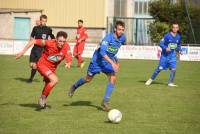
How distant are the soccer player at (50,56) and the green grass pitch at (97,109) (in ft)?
1.49

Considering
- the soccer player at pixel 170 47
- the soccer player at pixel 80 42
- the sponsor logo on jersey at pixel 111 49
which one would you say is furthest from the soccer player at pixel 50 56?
the soccer player at pixel 80 42

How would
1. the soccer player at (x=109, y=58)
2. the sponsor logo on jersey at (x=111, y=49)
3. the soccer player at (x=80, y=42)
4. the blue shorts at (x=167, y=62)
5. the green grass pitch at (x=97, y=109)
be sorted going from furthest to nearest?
1. the soccer player at (x=80, y=42)
2. the blue shorts at (x=167, y=62)
3. the sponsor logo on jersey at (x=111, y=49)
4. the soccer player at (x=109, y=58)
5. the green grass pitch at (x=97, y=109)

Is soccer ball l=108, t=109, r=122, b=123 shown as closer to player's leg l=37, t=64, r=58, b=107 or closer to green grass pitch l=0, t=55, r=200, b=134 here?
green grass pitch l=0, t=55, r=200, b=134

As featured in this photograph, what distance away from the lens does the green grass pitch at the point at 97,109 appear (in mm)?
9656

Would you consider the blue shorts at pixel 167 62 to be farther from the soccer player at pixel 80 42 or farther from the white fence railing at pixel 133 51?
the white fence railing at pixel 133 51

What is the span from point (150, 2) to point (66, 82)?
29.9 m

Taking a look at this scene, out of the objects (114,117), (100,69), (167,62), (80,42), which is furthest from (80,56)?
(114,117)

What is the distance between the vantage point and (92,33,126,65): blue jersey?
11.7 meters

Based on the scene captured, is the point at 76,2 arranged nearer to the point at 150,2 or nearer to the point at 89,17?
the point at 89,17

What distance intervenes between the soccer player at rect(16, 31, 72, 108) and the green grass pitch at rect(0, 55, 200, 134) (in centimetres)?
46

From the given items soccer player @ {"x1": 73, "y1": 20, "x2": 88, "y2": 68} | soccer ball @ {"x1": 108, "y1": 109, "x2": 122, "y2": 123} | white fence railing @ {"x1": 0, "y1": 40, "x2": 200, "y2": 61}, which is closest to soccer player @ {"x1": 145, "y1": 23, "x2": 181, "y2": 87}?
soccer ball @ {"x1": 108, "y1": 109, "x2": 122, "y2": 123}

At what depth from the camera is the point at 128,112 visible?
456 inches

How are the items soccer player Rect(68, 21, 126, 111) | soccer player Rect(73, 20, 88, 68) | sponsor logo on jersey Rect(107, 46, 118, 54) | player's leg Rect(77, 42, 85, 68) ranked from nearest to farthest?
soccer player Rect(68, 21, 126, 111)
sponsor logo on jersey Rect(107, 46, 118, 54)
player's leg Rect(77, 42, 85, 68)
soccer player Rect(73, 20, 88, 68)

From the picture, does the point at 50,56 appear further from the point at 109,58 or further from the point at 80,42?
the point at 80,42
